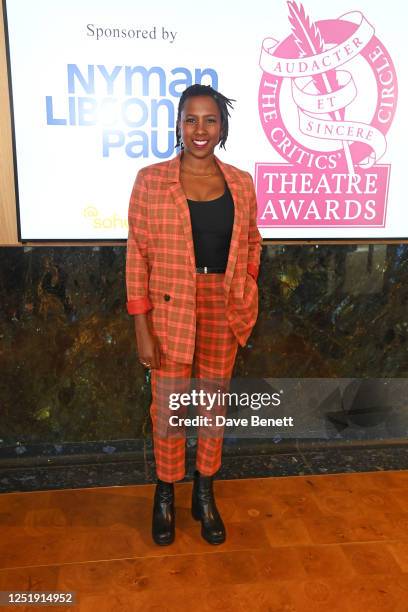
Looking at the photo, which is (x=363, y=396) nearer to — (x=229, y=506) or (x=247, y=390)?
(x=247, y=390)

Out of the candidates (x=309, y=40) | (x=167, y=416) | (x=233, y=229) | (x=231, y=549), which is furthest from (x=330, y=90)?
(x=231, y=549)

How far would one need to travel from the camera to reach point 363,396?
3.13 m

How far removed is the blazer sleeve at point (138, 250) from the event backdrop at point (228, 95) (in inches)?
23.5

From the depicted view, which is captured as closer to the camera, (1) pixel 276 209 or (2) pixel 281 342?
(1) pixel 276 209

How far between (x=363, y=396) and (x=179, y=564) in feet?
5.16

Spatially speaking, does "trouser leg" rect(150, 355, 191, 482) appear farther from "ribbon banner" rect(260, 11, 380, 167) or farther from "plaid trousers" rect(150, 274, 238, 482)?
"ribbon banner" rect(260, 11, 380, 167)

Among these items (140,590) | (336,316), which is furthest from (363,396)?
(140,590)

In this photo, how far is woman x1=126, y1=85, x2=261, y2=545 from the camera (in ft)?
6.35

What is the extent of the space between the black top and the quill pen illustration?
101 centimetres

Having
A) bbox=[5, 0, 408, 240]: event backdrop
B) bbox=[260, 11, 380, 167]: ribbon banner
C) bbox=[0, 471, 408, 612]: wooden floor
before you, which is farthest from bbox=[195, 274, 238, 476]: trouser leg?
bbox=[260, 11, 380, 167]: ribbon banner

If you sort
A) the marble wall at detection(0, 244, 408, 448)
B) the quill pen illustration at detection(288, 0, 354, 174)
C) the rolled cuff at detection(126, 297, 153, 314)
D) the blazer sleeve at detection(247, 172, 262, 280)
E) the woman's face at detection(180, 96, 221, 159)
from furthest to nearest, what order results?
the marble wall at detection(0, 244, 408, 448) → the quill pen illustration at detection(288, 0, 354, 174) → the blazer sleeve at detection(247, 172, 262, 280) → the rolled cuff at detection(126, 297, 153, 314) → the woman's face at detection(180, 96, 221, 159)

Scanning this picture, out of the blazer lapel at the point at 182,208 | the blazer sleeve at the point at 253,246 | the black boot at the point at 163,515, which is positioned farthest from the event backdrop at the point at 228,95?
the black boot at the point at 163,515

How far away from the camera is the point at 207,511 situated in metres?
2.23

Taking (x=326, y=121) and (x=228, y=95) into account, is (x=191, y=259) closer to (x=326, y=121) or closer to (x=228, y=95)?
(x=228, y=95)
